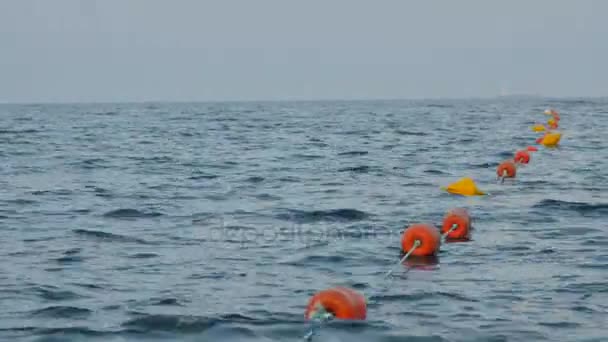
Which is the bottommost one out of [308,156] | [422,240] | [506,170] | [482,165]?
[308,156]

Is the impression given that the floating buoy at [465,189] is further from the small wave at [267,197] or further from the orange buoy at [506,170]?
the small wave at [267,197]

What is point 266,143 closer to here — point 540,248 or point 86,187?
point 86,187

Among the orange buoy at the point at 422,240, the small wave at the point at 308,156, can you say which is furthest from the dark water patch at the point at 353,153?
the orange buoy at the point at 422,240

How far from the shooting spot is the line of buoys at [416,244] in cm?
832

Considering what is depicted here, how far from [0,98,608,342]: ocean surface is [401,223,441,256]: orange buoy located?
277mm

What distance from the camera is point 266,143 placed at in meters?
41.6

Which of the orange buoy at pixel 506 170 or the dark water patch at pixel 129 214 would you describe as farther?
the orange buoy at pixel 506 170

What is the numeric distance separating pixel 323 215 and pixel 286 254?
392cm

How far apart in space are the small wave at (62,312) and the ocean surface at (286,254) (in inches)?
1.3

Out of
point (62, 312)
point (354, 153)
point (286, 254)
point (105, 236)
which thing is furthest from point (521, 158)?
point (62, 312)

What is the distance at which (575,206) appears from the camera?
17766 millimetres

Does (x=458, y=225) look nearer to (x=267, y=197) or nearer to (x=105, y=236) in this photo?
(x=105, y=236)

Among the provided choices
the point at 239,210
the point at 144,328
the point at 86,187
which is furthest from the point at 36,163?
the point at 144,328

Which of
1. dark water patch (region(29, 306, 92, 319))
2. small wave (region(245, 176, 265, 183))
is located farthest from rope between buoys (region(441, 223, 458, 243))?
small wave (region(245, 176, 265, 183))
